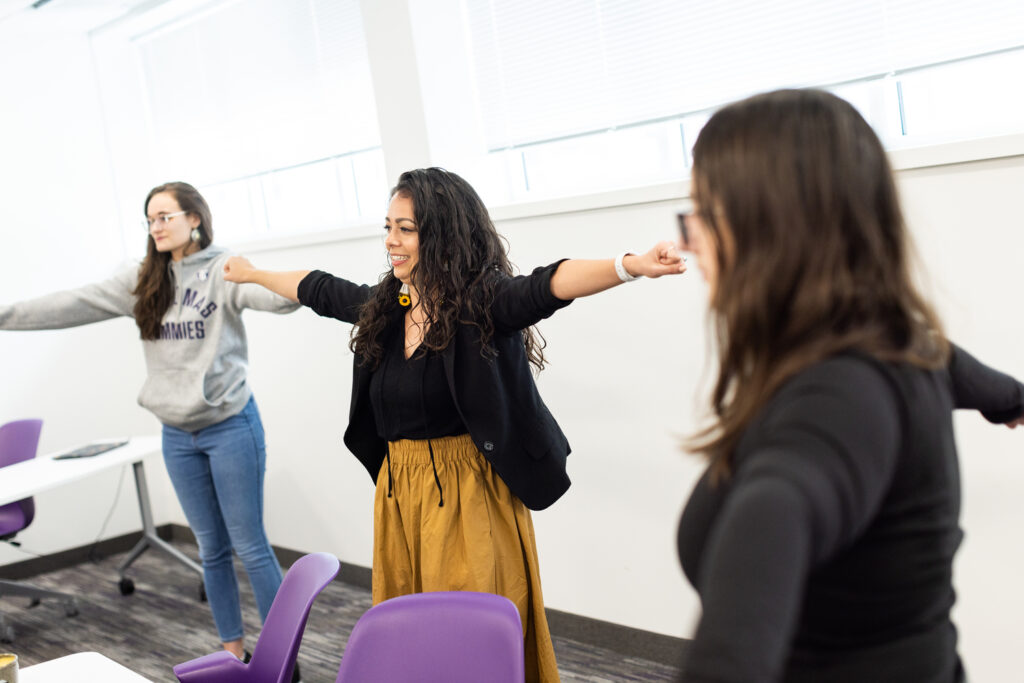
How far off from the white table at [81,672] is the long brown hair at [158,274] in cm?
154

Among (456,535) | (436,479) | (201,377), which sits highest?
(201,377)

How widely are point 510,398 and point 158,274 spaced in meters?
1.57

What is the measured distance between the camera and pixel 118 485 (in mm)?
4824

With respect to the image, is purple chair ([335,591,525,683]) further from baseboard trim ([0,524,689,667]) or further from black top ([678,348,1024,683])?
baseboard trim ([0,524,689,667])

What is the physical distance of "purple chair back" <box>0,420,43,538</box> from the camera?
3744mm

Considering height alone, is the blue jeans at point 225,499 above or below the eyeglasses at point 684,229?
below

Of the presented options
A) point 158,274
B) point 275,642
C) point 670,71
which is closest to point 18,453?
point 158,274

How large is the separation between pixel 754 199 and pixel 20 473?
3.45 metres

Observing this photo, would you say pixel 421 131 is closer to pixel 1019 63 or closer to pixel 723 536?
pixel 1019 63

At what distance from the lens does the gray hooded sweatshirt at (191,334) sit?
303 centimetres

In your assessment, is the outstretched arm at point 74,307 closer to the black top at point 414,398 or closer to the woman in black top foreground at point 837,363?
the black top at point 414,398

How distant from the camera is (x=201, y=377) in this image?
9.89ft

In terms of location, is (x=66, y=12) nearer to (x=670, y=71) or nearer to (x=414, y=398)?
(x=670, y=71)

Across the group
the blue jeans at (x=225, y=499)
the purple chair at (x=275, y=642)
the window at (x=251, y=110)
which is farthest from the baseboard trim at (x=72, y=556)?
the purple chair at (x=275, y=642)
